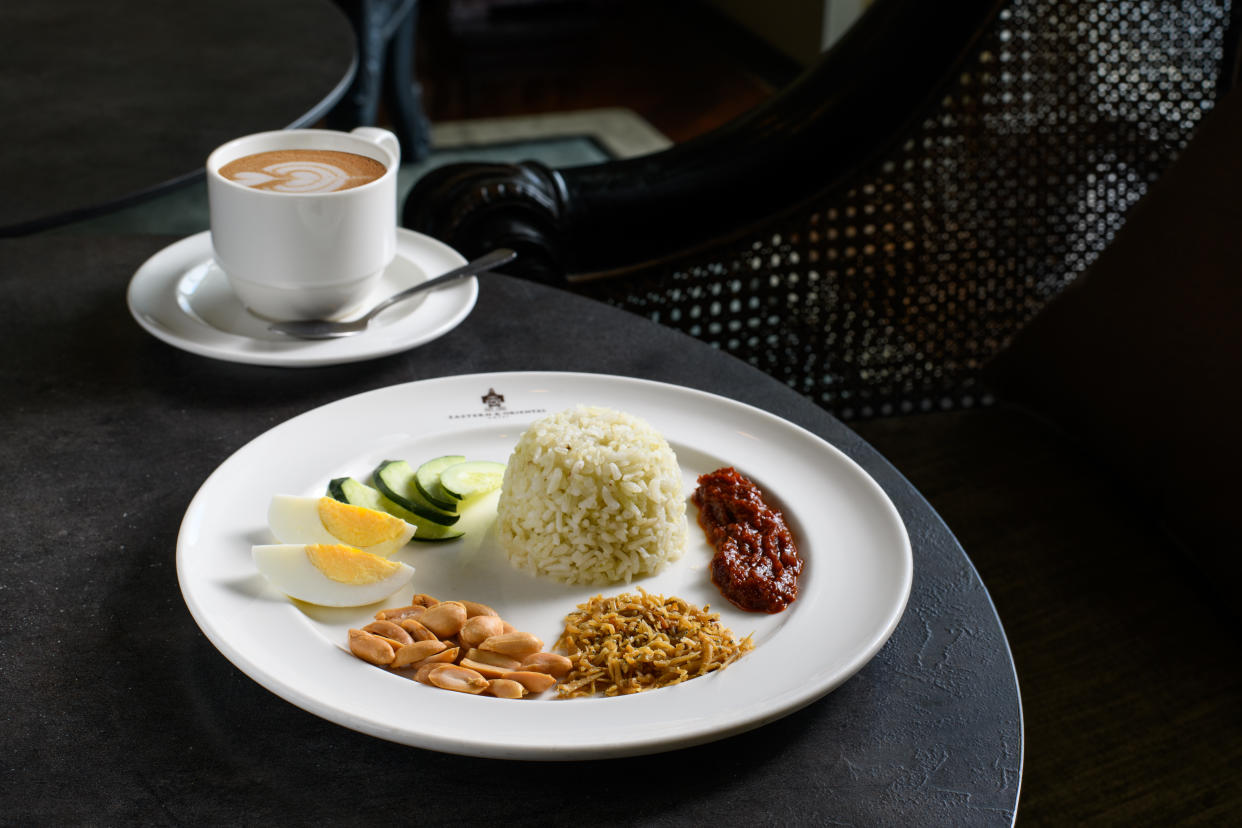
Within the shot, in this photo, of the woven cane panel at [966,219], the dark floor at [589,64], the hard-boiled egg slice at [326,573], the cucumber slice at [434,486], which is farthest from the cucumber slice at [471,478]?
the dark floor at [589,64]

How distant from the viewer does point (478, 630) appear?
2.28 feet

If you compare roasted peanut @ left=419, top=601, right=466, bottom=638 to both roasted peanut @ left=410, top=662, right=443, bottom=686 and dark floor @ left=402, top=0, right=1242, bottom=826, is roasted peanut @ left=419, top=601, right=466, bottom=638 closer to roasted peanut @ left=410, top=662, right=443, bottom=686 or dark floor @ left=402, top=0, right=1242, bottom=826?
roasted peanut @ left=410, top=662, right=443, bottom=686

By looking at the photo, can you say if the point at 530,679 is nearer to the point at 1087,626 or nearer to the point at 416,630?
the point at 416,630

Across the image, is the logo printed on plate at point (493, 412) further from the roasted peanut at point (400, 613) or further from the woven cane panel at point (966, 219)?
the woven cane panel at point (966, 219)

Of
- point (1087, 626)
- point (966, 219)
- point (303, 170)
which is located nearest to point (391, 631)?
point (303, 170)

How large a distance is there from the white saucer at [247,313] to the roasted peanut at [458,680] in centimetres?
38

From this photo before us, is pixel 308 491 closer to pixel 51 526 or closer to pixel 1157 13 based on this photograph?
pixel 51 526

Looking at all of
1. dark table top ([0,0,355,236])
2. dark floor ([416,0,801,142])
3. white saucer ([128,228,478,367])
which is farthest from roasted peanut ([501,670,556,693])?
dark floor ([416,0,801,142])

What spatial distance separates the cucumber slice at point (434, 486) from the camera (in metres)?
0.82

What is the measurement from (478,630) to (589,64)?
4.78m

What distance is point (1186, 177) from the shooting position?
49.1 inches

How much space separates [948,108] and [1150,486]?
1.90 ft

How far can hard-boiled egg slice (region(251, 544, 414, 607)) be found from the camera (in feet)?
2.33

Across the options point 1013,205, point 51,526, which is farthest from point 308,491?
point 1013,205
